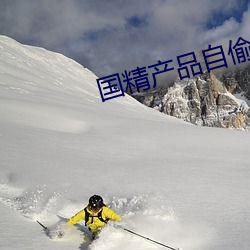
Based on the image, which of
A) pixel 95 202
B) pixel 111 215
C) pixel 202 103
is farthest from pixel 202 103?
pixel 95 202

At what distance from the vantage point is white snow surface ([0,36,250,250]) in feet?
16.6

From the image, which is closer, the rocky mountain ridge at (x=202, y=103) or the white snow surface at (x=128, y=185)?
the white snow surface at (x=128, y=185)

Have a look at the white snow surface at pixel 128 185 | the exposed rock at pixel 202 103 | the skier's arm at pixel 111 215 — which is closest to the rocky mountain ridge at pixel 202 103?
the exposed rock at pixel 202 103

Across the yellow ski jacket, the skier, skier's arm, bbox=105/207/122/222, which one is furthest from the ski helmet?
skier's arm, bbox=105/207/122/222

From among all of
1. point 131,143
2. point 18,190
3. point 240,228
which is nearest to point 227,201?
point 240,228

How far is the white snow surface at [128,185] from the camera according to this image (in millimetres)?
5074

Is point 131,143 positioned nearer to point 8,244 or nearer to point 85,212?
point 85,212

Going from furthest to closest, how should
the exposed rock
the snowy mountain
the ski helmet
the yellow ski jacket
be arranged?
the exposed rock → the snowy mountain → the yellow ski jacket → the ski helmet

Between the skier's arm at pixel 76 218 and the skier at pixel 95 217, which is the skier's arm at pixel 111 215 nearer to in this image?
the skier at pixel 95 217

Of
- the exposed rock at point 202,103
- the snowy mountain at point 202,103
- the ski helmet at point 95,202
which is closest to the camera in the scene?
the ski helmet at point 95,202

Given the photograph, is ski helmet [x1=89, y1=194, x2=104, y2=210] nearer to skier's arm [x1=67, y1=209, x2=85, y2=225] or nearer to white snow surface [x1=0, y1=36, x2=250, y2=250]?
skier's arm [x1=67, y1=209, x2=85, y2=225]

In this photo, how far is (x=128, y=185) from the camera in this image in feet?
24.6


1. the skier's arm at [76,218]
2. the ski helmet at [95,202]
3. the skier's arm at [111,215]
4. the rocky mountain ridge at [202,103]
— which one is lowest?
the skier's arm at [111,215]

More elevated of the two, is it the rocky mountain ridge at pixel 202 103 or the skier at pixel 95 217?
the rocky mountain ridge at pixel 202 103
